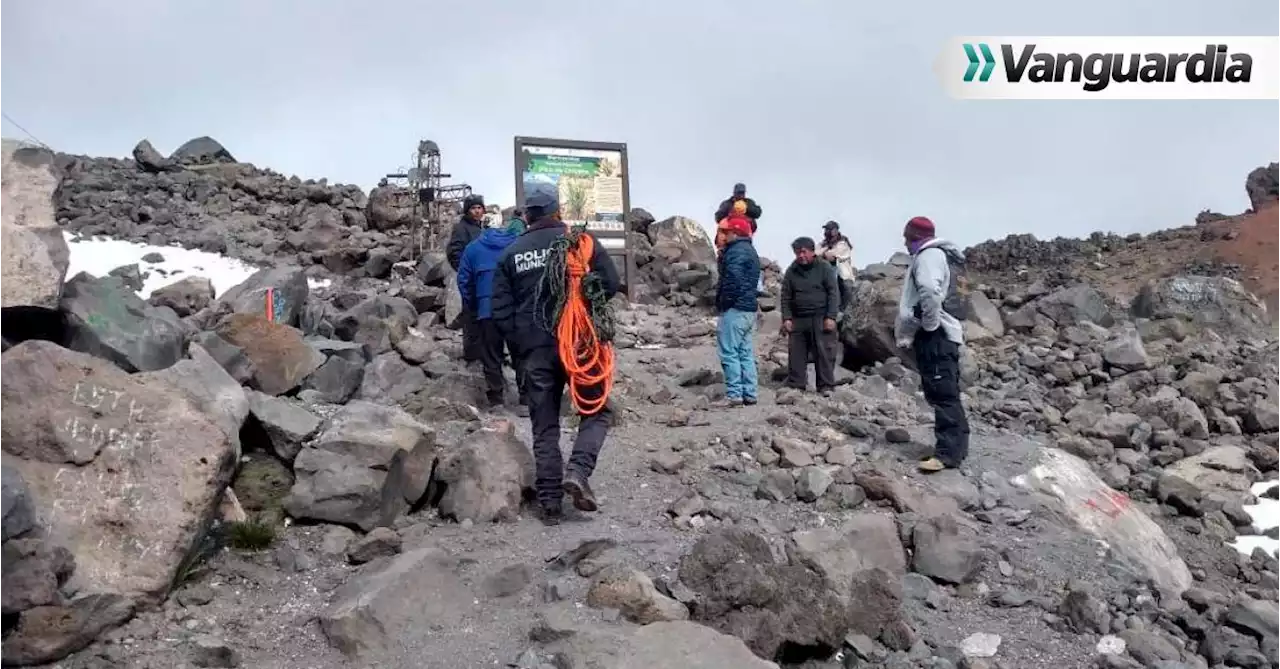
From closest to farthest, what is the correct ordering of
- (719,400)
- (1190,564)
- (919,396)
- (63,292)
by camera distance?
(63,292)
(1190,564)
(719,400)
(919,396)

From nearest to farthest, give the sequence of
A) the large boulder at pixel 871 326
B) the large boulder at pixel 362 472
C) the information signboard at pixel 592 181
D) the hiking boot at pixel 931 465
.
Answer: the large boulder at pixel 362 472
the hiking boot at pixel 931 465
the large boulder at pixel 871 326
the information signboard at pixel 592 181

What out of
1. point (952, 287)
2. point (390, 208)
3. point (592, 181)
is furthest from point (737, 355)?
point (390, 208)

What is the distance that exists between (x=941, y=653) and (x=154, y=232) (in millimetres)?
16997

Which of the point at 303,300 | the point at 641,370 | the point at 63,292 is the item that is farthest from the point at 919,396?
the point at 63,292

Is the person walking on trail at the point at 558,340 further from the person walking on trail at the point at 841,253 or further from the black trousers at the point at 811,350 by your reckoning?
the person walking on trail at the point at 841,253

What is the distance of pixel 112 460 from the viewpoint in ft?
16.0

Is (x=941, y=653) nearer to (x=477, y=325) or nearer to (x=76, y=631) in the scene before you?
(x=76, y=631)

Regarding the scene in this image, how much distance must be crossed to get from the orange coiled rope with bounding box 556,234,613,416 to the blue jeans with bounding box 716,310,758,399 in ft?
11.6

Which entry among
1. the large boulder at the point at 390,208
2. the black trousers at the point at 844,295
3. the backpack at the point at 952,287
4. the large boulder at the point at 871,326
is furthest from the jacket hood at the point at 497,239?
the large boulder at the point at 390,208

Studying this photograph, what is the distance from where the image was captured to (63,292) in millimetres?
6289

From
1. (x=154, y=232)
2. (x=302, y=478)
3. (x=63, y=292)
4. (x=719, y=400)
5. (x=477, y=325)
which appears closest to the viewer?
(x=302, y=478)

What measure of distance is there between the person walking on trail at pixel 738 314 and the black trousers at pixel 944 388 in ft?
7.01

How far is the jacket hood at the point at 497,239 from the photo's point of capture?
8.27 meters

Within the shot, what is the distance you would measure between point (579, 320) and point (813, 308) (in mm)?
4636
